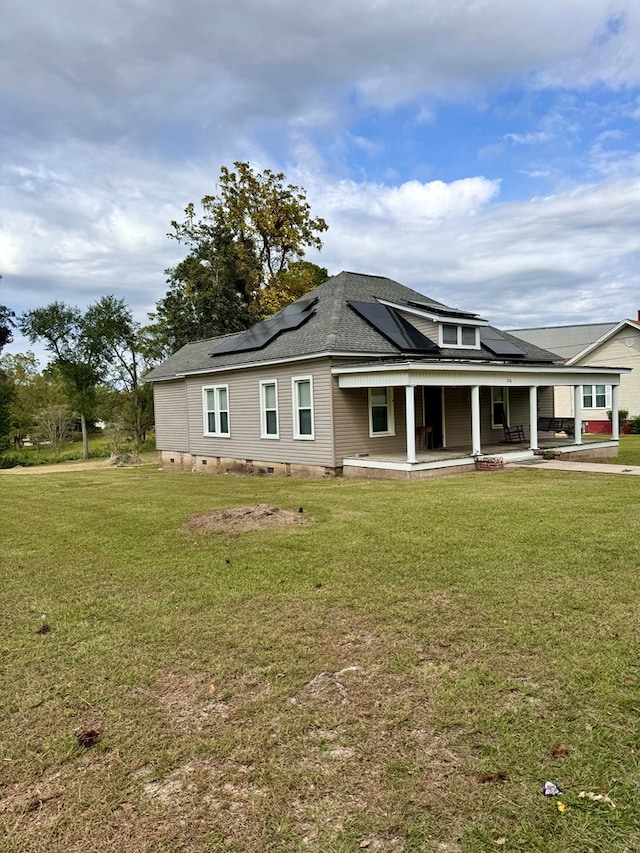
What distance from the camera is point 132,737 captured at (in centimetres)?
281

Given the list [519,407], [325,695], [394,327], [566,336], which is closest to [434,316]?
[394,327]

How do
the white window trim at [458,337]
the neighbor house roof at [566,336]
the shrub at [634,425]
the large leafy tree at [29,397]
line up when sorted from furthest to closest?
1. the large leafy tree at [29,397]
2. the neighbor house roof at [566,336]
3. the shrub at [634,425]
4. the white window trim at [458,337]

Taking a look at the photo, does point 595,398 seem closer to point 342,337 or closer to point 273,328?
point 273,328

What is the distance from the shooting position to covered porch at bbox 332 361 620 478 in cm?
1289

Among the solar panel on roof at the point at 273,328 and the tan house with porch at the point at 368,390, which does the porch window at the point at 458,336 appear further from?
the solar panel on roof at the point at 273,328

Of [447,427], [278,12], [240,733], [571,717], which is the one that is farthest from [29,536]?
[447,427]

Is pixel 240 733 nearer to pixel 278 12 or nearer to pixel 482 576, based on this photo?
pixel 482 576

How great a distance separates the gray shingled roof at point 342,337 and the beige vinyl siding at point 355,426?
1.08 meters

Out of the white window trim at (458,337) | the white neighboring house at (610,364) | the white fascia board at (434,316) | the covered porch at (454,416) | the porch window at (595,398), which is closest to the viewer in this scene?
the covered porch at (454,416)

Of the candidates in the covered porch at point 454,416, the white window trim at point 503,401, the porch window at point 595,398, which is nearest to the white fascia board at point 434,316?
the covered porch at point 454,416

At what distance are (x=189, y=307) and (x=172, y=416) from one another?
12.2 m

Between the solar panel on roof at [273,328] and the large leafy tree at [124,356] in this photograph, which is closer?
the solar panel on roof at [273,328]

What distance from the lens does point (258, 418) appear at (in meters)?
17.0

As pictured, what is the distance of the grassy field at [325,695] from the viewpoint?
2.20m
